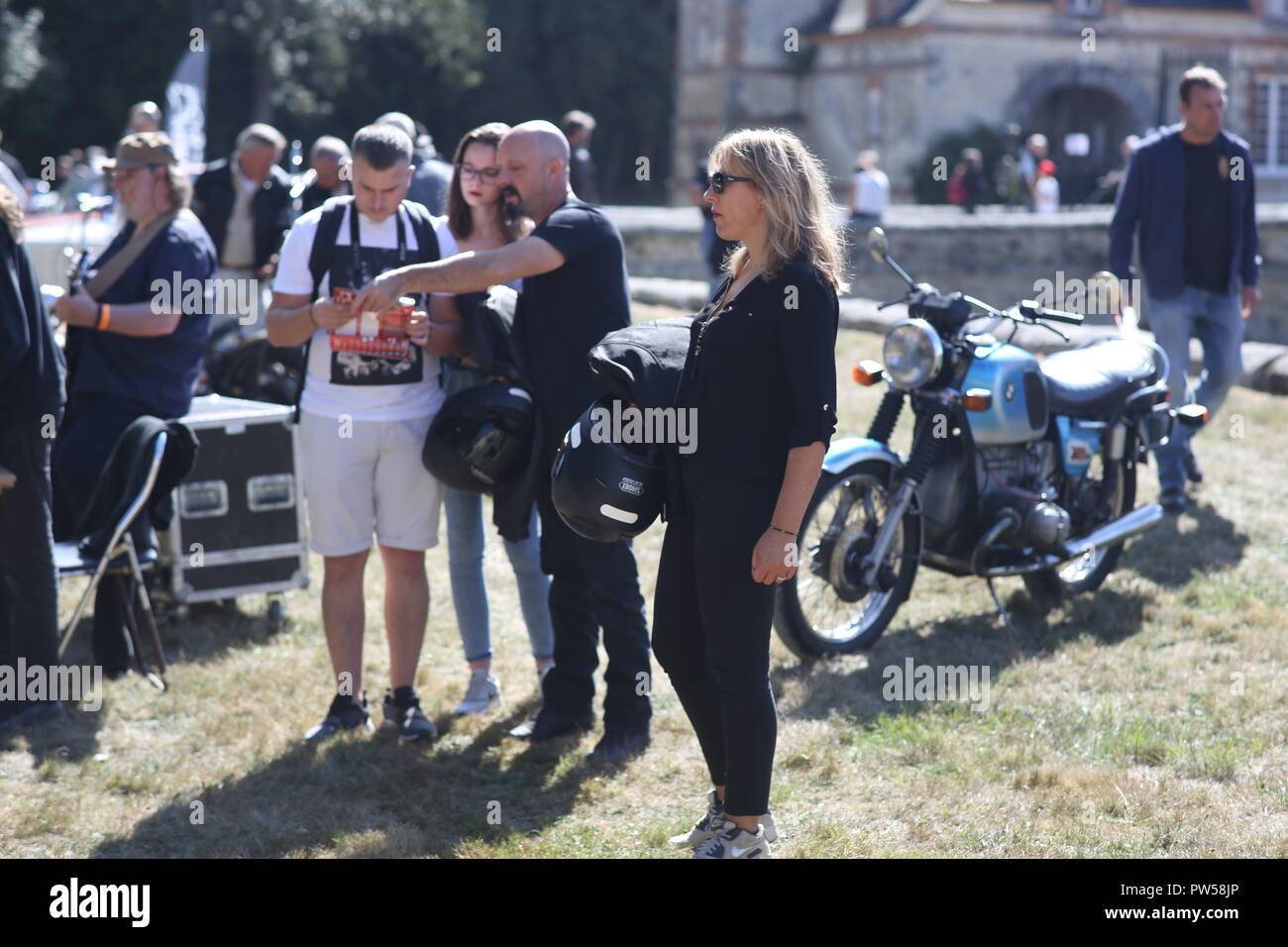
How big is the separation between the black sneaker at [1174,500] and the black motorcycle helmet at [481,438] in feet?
13.0

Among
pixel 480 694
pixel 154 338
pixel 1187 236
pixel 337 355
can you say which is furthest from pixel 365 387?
pixel 1187 236

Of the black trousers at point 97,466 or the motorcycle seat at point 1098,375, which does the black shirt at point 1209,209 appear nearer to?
the motorcycle seat at point 1098,375

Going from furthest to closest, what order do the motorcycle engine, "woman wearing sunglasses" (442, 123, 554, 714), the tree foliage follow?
the tree foliage → the motorcycle engine → "woman wearing sunglasses" (442, 123, 554, 714)

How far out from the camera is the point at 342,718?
520 centimetres

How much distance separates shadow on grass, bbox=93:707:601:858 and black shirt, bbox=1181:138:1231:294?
14.1 ft

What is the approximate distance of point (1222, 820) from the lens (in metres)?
4.30

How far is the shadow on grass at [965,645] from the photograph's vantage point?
5387mm

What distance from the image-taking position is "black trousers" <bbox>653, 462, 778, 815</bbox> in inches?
148

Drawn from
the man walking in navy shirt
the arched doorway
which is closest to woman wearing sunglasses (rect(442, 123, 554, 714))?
the man walking in navy shirt

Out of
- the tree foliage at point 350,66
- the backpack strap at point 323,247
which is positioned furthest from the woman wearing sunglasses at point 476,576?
the tree foliage at point 350,66

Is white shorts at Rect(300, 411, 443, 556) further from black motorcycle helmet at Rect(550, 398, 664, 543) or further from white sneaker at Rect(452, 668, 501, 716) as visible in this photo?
black motorcycle helmet at Rect(550, 398, 664, 543)

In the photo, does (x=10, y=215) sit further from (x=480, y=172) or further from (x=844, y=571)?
(x=844, y=571)

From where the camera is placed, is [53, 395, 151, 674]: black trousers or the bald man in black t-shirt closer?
the bald man in black t-shirt

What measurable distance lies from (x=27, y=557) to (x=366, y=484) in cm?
120
